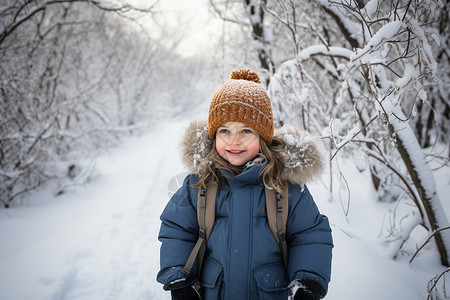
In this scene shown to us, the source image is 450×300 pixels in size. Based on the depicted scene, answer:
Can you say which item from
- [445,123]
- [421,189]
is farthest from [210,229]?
[445,123]

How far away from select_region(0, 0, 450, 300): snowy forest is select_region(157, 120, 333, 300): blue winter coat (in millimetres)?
579

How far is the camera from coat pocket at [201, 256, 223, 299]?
50.0 inches

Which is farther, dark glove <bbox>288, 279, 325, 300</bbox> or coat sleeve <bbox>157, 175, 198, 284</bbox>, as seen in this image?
coat sleeve <bbox>157, 175, 198, 284</bbox>

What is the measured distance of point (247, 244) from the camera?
4.18ft

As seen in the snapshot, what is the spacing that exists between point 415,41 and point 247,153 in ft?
3.72

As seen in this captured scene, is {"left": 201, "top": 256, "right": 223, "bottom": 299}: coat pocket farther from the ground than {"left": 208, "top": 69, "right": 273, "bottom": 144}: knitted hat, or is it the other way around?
{"left": 208, "top": 69, "right": 273, "bottom": 144}: knitted hat

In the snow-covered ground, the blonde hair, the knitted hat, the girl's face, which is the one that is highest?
the knitted hat

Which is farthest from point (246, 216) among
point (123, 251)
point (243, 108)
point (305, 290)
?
point (123, 251)

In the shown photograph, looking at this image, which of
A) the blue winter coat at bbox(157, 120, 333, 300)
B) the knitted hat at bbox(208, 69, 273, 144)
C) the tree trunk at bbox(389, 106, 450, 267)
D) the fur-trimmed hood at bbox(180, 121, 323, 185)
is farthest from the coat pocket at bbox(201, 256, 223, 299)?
the tree trunk at bbox(389, 106, 450, 267)

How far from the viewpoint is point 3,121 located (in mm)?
4234

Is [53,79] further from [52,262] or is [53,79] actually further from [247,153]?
[247,153]

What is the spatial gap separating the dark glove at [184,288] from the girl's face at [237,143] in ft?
2.46

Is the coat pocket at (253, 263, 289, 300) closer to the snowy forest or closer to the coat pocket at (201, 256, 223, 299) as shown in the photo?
the coat pocket at (201, 256, 223, 299)

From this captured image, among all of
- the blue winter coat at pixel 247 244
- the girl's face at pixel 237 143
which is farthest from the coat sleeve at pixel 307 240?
the girl's face at pixel 237 143
